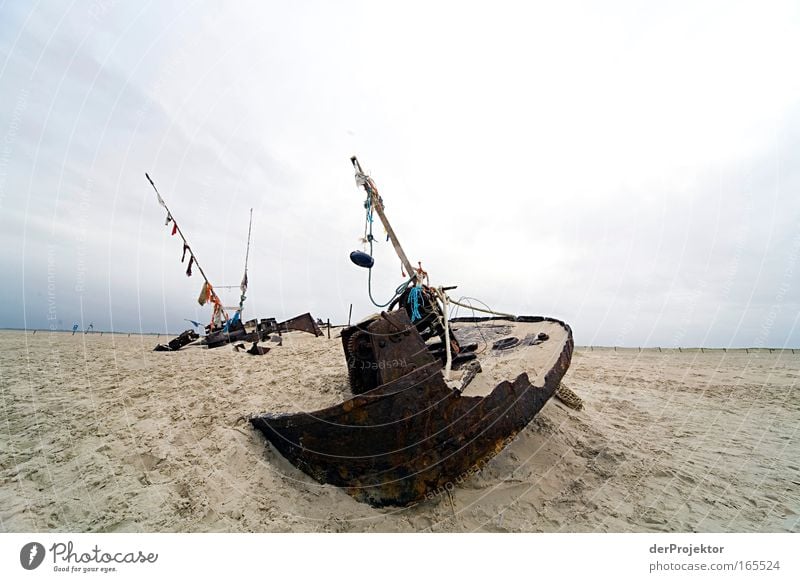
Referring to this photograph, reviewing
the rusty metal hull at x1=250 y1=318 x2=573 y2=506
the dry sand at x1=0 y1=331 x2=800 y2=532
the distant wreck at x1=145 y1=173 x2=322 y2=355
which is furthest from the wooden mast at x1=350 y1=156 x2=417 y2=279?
the distant wreck at x1=145 y1=173 x2=322 y2=355

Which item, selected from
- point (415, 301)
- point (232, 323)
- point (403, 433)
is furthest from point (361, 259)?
point (232, 323)

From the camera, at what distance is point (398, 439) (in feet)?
8.28

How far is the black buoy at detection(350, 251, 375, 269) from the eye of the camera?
4.76m

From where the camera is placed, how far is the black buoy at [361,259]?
4758 mm

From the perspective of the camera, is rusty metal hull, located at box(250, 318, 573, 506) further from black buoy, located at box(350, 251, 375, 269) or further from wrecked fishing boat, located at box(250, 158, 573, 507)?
black buoy, located at box(350, 251, 375, 269)

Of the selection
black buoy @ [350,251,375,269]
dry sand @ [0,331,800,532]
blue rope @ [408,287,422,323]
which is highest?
black buoy @ [350,251,375,269]

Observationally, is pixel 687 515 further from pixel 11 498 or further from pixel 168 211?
pixel 168 211

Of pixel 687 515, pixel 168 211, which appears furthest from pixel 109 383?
pixel 168 211

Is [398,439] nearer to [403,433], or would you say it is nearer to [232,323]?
[403,433]

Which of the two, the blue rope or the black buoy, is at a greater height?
the black buoy

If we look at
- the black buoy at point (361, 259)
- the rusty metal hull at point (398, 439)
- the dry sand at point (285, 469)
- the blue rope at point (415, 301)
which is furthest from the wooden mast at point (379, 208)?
the rusty metal hull at point (398, 439)

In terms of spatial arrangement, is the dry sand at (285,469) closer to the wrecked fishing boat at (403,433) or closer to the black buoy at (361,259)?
the wrecked fishing boat at (403,433)

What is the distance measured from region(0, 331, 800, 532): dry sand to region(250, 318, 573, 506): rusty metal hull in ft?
0.57

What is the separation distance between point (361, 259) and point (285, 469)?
2.90 metres
